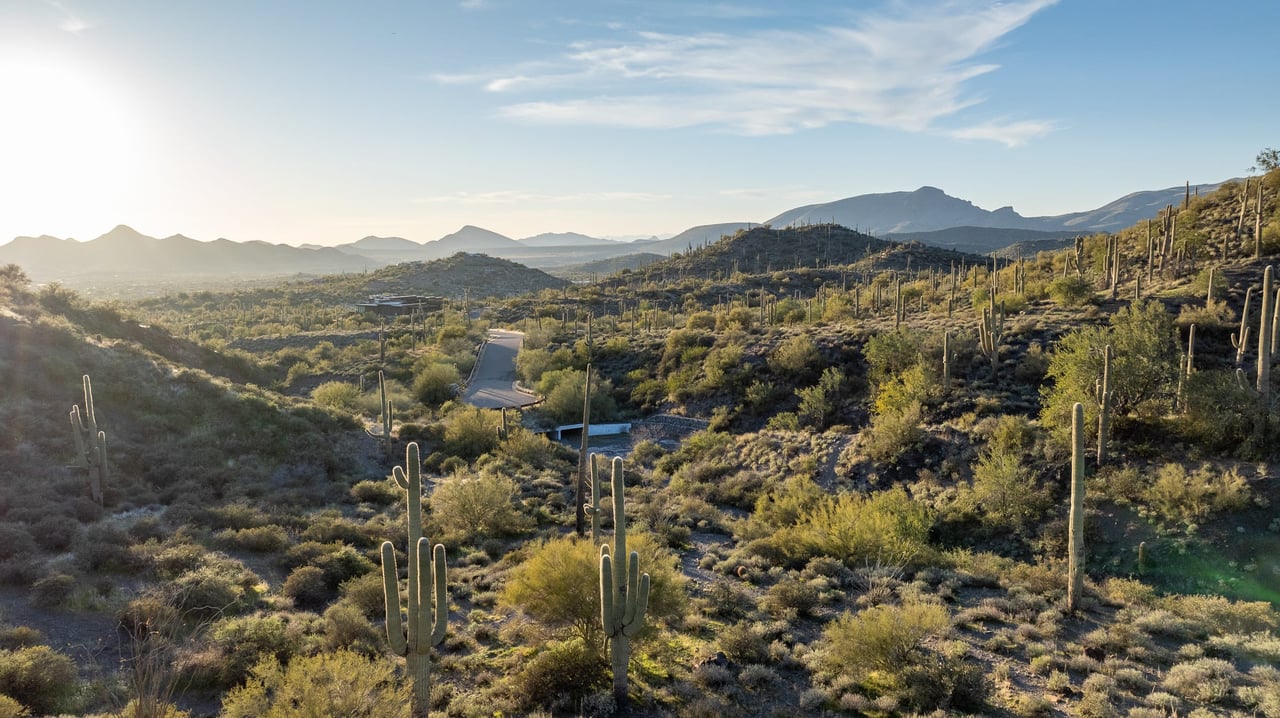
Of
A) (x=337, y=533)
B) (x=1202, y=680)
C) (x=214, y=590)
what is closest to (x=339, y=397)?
(x=337, y=533)

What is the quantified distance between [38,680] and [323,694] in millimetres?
4838

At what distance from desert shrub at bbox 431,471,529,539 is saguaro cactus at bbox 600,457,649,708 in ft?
33.0

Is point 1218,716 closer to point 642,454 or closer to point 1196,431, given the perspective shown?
point 1196,431

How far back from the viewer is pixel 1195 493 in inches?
657

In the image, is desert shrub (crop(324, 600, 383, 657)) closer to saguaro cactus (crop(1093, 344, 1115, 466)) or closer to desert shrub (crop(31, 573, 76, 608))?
desert shrub (crop(31, 573, 76, 608))

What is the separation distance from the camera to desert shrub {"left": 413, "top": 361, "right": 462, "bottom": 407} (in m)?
41.0

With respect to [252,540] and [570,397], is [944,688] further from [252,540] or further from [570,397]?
[570,397]

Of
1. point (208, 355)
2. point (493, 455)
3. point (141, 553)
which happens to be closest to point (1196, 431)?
point (493, 455)

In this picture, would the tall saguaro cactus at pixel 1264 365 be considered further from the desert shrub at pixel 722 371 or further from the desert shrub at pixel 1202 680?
the desert shrub at pixel 722 371

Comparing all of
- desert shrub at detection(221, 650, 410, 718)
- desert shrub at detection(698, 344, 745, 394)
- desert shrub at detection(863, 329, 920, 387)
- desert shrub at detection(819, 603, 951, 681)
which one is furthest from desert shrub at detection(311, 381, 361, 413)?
desert shrub at detection(819, 603, 951, 681)

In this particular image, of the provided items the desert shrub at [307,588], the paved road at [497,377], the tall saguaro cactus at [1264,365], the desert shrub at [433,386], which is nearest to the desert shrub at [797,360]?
the paved road at [497,377]

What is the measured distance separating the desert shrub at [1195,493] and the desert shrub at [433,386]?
34.4 metres

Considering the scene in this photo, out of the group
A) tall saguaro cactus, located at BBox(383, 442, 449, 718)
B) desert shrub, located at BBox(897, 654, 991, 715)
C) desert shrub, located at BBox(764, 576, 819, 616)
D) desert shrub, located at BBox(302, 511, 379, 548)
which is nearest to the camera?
tall saguaro cactus, located at BBox(383, 442, 449, 718)

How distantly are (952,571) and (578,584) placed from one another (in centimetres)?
996
